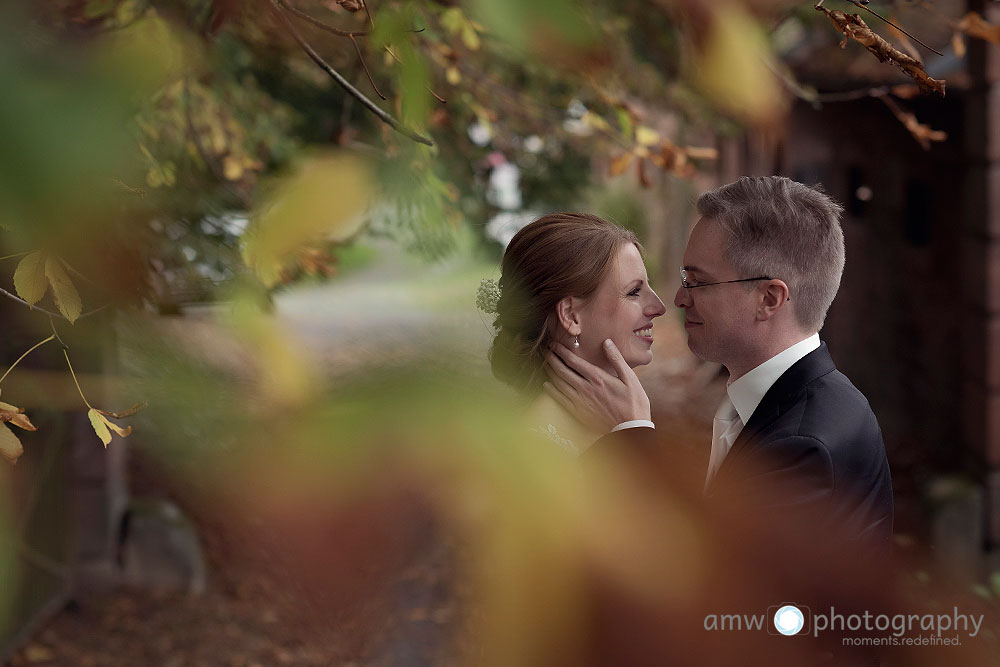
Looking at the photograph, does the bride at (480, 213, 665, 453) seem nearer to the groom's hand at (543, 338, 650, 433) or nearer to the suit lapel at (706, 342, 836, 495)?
the groom's hand at (543, 338, 650, 433)

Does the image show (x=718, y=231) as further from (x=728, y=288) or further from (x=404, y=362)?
(x=404, y=362)

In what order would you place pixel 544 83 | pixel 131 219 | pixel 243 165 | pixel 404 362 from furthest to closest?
1. pixel 544 83
2. pixel 243 165
3. pixel 404 362
4. pixel 131 219

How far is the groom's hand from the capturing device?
4.39 ft

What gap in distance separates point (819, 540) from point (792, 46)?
5111 millimetres

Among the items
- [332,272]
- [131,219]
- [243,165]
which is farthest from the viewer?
[243,165]

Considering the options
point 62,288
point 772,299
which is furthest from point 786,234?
point 62,288

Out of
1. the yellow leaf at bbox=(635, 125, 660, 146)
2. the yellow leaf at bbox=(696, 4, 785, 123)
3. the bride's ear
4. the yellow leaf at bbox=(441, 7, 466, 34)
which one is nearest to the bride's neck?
the bride's ear

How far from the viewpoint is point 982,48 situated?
4406 millimetres

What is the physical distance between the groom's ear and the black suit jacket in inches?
3.4

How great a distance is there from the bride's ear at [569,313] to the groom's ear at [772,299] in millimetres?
260

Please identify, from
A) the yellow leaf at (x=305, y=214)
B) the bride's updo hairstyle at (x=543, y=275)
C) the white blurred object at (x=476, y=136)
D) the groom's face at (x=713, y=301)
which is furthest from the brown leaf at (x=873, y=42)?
the white blurred object at (x=476, y=136)

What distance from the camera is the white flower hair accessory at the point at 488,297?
4.87 feet

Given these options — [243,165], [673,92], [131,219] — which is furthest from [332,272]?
[673,92]

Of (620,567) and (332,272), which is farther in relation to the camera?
(332,272)
